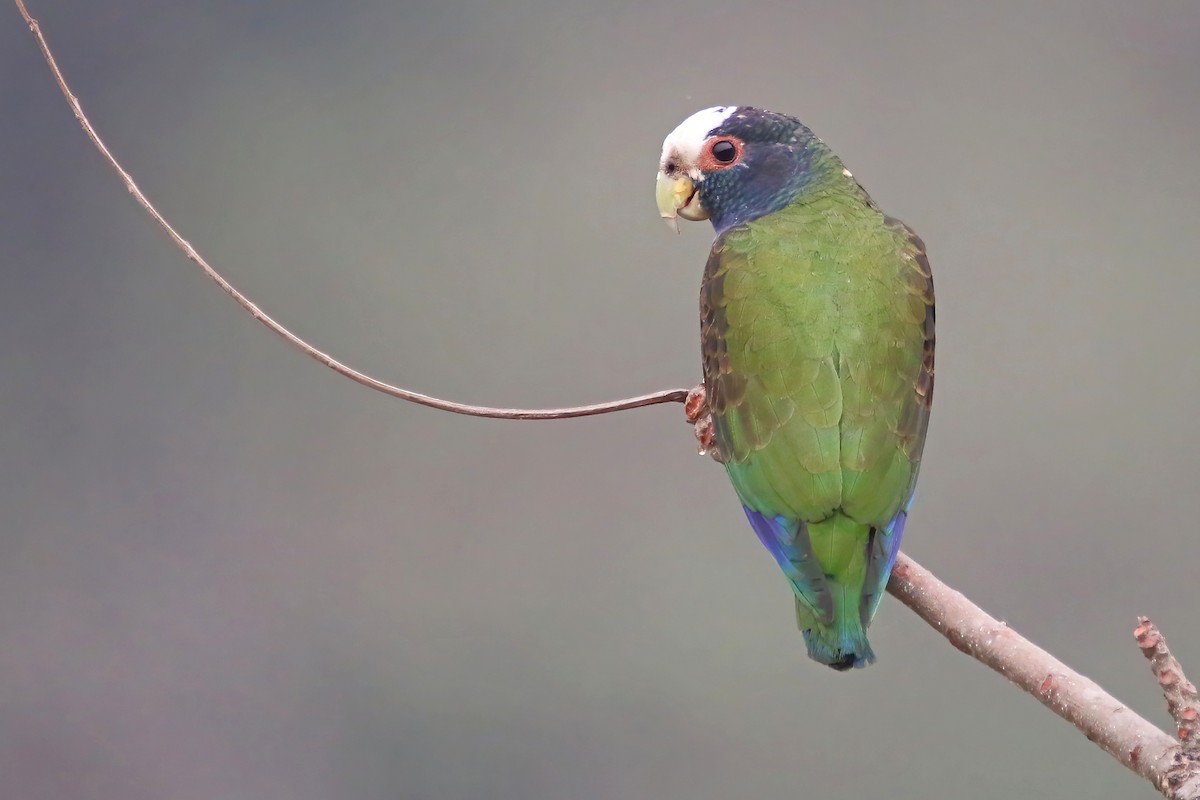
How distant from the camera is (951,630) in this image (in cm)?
119

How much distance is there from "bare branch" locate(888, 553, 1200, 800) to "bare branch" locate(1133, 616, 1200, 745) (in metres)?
0.03

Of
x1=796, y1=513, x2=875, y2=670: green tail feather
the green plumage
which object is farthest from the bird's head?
x1=796, y1=513, x2=875, y2=670: green tail feather

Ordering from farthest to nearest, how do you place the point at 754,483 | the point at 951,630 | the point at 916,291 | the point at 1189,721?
1. the point at 916,291
2. the point at 754,483
3. the point at 951,630
4. the point at 1189,721

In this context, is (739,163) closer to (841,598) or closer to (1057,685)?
(841,598)

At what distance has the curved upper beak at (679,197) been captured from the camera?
1.65m

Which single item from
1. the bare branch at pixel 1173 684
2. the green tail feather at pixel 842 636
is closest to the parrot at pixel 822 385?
the green tail feather at pixel 842 636

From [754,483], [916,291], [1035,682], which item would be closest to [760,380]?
[754,483]

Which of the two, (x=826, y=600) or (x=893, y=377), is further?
(x=893, y=377)

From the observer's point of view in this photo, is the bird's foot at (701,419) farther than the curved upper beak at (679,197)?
No

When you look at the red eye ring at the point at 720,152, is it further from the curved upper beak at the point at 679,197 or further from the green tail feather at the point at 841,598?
the green tail feather at the point at 841,598

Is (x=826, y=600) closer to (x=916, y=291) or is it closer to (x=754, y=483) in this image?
(x=754, y=483)

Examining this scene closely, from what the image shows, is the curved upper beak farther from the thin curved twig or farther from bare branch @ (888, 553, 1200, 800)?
bare branch @ (888, 553, 1200, 800)

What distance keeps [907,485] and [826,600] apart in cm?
18

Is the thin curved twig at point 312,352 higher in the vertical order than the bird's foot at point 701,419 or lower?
lower
